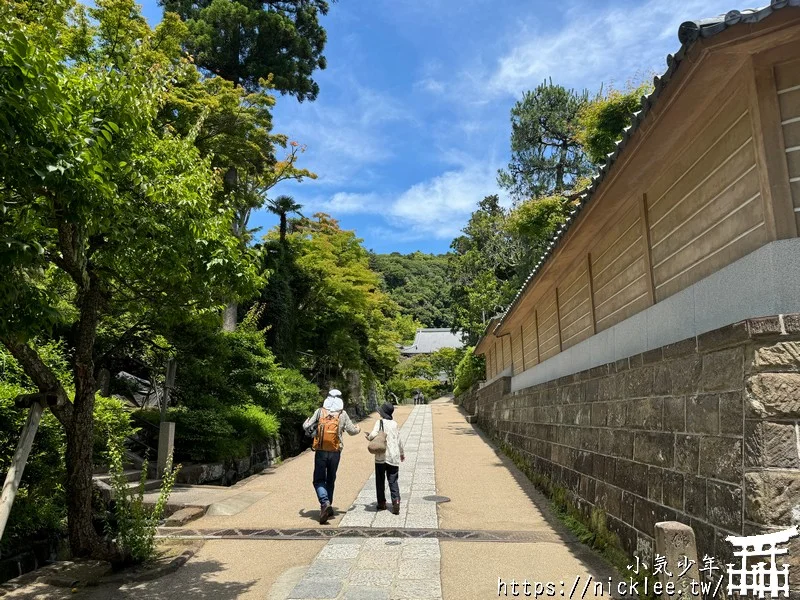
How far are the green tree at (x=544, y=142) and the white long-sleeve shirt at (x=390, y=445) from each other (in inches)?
939

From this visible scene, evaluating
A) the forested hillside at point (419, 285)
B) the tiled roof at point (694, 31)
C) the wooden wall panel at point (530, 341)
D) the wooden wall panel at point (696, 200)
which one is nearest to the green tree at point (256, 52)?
the wooden wall panel at point (530, 341)

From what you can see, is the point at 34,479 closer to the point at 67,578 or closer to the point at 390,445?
the point at 67,578

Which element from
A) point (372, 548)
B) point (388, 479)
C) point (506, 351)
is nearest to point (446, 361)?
point (506, 351)

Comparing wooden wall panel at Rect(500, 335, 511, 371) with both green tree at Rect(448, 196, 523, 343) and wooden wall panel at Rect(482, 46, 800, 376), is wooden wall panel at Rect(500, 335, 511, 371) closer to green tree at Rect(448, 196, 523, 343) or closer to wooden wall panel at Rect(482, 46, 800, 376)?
green tree at Rect(448, 196, 523, 343)

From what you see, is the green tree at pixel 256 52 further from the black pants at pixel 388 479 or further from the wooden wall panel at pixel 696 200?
the wooden wall panel at pixel 696 200

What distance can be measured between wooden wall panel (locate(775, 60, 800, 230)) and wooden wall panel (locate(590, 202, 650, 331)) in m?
1.92

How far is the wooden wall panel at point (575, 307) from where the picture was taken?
758 cm

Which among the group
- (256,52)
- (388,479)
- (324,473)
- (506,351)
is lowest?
(388,479)

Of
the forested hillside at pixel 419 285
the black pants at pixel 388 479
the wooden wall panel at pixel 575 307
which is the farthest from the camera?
the forested hillside at pixel 419 285

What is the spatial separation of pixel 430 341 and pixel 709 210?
180 ft

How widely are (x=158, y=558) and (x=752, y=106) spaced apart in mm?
6772

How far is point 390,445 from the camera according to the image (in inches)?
309

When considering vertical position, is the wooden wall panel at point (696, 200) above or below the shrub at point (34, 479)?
above

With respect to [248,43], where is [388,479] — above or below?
below
